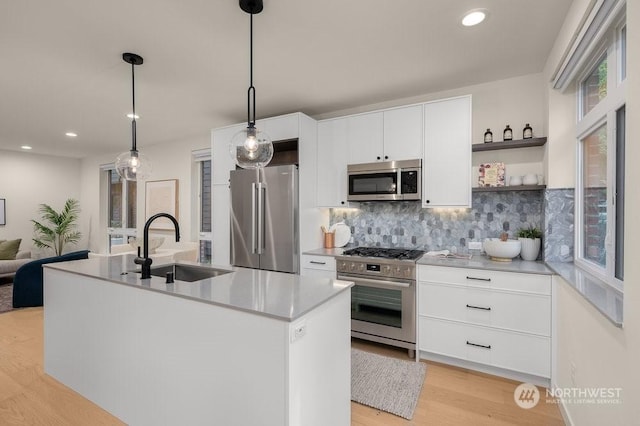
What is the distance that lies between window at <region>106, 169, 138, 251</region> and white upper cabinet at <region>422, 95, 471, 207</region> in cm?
566

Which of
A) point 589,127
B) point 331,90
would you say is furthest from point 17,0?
point 589,127

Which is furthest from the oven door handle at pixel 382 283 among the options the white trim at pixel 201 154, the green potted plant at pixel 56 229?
the green potted plant at pixel 56 229

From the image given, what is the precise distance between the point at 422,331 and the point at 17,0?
11.9 ft

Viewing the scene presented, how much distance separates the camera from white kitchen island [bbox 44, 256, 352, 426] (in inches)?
53.9

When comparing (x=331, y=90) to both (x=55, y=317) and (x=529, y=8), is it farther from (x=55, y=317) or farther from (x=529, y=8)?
(x=55, y=317)

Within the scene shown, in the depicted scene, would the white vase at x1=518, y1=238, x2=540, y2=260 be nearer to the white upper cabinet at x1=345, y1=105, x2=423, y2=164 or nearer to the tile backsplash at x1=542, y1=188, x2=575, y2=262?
the tile backsplash at x1=542, y1=188, x2=575, y2=262

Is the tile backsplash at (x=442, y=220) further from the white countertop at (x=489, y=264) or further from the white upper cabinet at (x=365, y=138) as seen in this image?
the white upper cabinet at (x=365, y=138)

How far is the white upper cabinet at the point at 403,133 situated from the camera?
9.96ft

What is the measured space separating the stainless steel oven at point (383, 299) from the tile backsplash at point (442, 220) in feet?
2.11

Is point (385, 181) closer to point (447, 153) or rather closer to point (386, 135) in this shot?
point (386, 135)

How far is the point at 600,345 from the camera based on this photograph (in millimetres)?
1460

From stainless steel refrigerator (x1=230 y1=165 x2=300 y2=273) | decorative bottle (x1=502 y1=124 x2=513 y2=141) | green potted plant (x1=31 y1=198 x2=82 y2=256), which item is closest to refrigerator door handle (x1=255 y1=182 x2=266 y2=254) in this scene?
stainless steel refrigerator (x1=230 y1=165 x2=300 y2=273)

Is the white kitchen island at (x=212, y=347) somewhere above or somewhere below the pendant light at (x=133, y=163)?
below

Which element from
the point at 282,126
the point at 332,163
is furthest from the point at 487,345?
the point at 282,126
